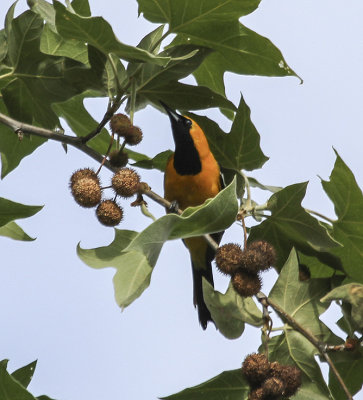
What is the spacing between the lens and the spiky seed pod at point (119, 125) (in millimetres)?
2482

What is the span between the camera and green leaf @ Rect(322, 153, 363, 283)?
269 cm

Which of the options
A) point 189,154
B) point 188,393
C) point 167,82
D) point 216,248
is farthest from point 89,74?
point 189,154

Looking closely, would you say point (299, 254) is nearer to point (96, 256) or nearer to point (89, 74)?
point (96, 256)

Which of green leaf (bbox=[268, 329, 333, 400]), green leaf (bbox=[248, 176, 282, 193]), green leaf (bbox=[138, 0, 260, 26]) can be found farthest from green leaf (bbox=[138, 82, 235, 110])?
green leaf (bbox=[268, 329, 333, 400])

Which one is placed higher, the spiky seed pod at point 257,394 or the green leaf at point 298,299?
the green leaf at point 298,299

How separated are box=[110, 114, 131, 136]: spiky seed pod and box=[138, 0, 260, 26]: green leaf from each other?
0.34 meters

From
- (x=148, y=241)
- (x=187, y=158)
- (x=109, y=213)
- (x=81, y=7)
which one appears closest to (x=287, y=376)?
(x=148, y=241)

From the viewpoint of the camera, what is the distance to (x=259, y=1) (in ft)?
8.07

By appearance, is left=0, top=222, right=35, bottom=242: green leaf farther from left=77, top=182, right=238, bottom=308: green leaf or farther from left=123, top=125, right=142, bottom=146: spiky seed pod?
left=123, top=125, right=142, bottom=146: spiky seed pod

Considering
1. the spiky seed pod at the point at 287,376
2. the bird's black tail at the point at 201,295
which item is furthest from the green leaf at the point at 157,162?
the bird's black tail at the point at 201,295

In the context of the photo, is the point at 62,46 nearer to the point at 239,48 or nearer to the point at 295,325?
the point at 239,48

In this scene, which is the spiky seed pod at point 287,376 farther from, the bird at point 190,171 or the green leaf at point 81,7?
the bird at point 190,171

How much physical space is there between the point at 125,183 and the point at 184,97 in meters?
0.46

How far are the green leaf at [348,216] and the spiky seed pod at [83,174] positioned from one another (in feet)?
2.75
